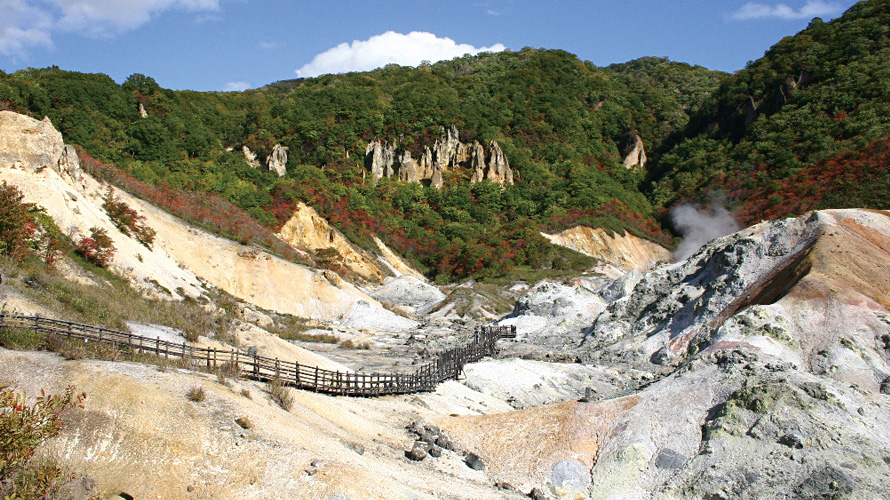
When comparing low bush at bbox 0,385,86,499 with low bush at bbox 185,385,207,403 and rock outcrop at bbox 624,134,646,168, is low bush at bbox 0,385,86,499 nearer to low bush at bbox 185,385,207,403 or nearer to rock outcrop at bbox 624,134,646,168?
low bush at bbox 185,385,207,403

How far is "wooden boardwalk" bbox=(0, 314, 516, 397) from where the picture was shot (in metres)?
15.9

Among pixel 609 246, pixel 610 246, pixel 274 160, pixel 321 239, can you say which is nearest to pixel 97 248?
pixel 321 239

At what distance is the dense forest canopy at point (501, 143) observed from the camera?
6881cm

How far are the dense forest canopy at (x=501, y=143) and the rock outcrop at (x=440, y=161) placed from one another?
1692 mm

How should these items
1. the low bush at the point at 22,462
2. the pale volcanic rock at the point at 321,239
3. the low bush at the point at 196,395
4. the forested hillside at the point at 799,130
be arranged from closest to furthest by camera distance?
the low bush at the point at 22,462 < the low bush at the point at 196,395 < the pale volcanic rock at the point at 321,239 < the forested hillside at the point at 799,130

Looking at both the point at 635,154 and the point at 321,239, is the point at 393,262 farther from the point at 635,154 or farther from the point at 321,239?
the point at 635,154

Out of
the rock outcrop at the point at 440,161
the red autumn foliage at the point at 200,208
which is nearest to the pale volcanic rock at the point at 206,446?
the red autumn foliage at the point at 200,208

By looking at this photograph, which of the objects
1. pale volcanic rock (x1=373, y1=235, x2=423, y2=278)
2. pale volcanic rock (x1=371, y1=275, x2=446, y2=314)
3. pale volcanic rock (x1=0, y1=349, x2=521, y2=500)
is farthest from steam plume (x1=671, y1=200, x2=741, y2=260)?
pale volcanic rock (x1=0, y1=349, x2=521, y2=500)

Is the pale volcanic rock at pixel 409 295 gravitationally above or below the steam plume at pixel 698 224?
below

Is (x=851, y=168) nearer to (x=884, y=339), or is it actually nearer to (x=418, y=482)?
(x=884, y=339)

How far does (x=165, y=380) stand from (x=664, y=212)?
311 feet

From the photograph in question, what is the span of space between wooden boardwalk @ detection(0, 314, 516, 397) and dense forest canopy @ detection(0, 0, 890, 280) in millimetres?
30768

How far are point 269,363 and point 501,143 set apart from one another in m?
88.3

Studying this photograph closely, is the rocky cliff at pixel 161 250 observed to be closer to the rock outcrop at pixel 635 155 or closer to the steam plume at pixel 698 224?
the steam plume at pixel 698 224
